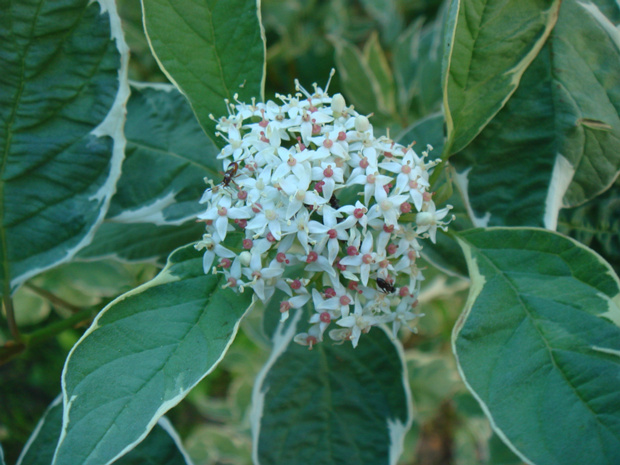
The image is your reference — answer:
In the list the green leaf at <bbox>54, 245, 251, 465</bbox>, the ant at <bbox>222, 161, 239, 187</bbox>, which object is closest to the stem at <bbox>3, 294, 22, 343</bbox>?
the green leaf at <bbox>54, 245, 251, 465</bbox>

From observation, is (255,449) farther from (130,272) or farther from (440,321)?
(440,321)

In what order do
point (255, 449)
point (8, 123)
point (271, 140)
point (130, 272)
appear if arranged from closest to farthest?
1. point (271, 140)
2. point (8, 123)
3. point (255, 449)
4. point (130, 272)

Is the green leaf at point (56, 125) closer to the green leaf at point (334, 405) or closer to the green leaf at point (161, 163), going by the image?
the green leaf at point (161, 163)

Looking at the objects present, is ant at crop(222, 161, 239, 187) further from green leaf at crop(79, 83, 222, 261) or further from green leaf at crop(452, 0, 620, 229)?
green leaf at crop(452, 0, 620, 229)

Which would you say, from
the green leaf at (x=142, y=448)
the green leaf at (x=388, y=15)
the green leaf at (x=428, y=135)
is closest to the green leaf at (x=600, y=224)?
the green leaf at (x=428, y=135)

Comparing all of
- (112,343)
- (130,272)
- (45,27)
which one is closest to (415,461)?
(130,272)

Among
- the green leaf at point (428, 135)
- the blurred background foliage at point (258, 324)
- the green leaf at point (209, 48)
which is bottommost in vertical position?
the blurred background foliage at point (258, 324)

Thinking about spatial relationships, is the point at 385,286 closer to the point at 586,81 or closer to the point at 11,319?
the point at 586,81
